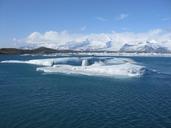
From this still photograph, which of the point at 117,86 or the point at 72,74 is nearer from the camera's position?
the point at 117,86

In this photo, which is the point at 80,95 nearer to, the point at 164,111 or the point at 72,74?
the point at 164,111

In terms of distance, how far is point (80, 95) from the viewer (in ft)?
58.5

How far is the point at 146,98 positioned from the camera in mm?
17125

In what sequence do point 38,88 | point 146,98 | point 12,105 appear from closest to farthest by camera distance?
point 12,105 → point 146,98 → point 38,88

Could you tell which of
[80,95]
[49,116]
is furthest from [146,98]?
[49,116]

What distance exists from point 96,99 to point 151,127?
5735 mm

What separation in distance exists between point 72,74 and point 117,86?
9.22m

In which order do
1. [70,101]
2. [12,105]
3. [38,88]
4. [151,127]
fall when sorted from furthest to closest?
[38,88]
[70,101]
[12,105]
[151,127]

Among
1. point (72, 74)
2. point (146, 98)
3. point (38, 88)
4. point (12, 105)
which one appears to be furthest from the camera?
point (72, 74)

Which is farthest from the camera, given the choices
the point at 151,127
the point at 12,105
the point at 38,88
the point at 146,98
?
the point at 38,88

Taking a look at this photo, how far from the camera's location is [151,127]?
11.4 metres

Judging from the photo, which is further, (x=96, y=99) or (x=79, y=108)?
(x=96, y=99)

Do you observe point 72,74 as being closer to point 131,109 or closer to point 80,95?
point 80,95

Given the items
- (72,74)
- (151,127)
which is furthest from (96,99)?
(72,74)
